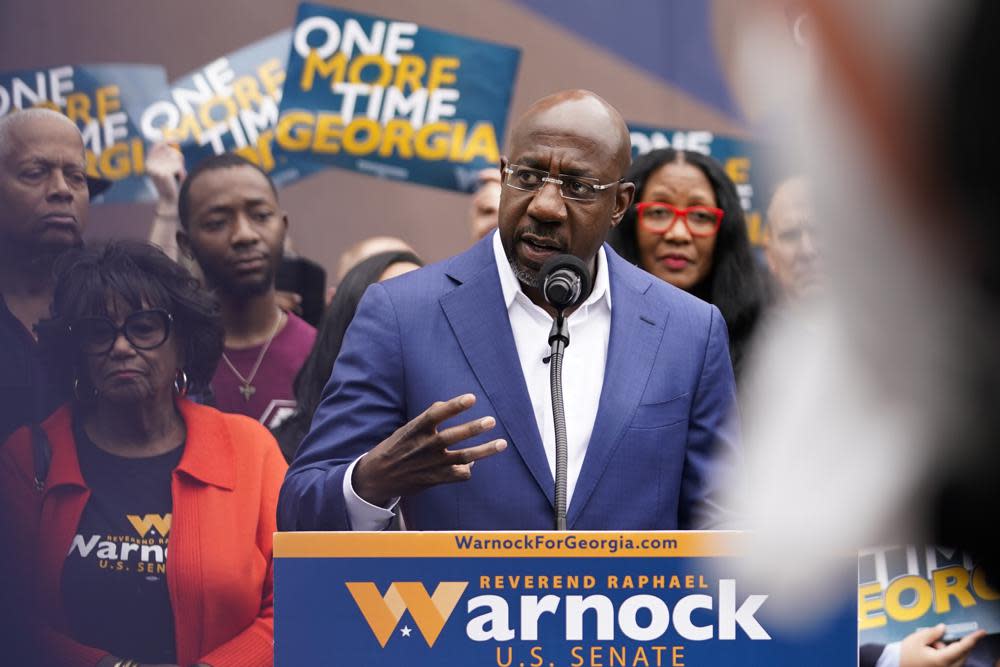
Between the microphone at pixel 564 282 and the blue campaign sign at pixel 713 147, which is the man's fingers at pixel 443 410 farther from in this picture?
the blue campaign sign at pixel 713 147

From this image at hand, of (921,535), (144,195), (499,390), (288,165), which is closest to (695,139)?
(288,165)

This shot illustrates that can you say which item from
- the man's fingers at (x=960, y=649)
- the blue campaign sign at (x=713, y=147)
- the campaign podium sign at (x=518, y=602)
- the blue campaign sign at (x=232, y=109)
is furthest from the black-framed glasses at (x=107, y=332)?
the man's fingers at (x=960, y=649)

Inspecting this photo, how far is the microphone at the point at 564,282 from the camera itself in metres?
2.00

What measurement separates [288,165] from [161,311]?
0.83 metres

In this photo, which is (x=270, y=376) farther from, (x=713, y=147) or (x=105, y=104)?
(x=713, y=147)

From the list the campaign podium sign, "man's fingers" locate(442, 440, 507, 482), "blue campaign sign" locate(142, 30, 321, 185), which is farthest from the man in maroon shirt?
the campaign podium sign

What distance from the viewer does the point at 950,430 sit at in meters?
0.57

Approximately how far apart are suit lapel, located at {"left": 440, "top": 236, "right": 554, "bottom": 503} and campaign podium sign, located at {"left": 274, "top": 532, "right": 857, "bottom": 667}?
0.69 metres

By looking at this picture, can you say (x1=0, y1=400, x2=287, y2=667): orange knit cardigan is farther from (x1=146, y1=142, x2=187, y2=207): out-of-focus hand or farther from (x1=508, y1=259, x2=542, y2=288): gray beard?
(x1=508, y1=259, x2=542, y2=288): gray beard

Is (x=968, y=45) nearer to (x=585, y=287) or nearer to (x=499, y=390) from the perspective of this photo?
(x=585, y=287)

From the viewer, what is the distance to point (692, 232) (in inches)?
153

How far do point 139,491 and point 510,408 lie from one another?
5.06 feet

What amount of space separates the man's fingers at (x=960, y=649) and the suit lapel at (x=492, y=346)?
1.59 m

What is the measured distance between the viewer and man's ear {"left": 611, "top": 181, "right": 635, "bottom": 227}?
8.62 feet
